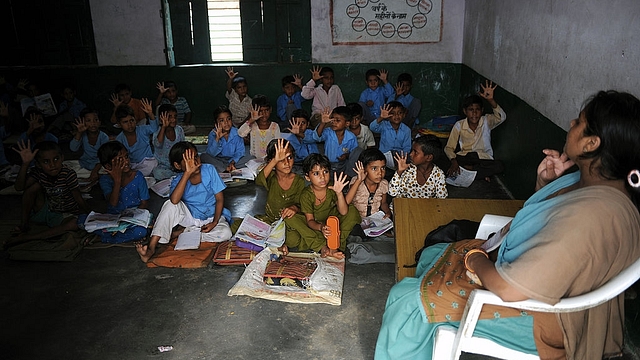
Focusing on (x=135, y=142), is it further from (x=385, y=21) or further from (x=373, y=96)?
(x=385, y=21)

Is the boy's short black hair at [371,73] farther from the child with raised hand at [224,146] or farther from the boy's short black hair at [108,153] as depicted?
the boy's short black hair at [108,153]

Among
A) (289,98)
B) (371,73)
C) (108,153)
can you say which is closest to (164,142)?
(108,153)

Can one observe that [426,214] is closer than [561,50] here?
Yes

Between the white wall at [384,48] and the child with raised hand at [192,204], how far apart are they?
Result: 4.03 meters

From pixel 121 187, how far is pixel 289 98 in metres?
3.34

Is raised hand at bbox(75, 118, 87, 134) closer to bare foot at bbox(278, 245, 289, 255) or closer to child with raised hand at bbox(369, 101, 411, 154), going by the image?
bare foot at bbox(278, 245, 289, 255)

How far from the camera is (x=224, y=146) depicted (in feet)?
18.4

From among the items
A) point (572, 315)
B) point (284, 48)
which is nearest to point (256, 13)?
point (284, 48)

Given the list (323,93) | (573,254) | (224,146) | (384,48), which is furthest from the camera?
(384,48)

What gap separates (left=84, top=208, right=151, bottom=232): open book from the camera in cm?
384

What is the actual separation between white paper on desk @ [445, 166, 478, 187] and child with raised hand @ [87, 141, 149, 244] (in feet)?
9.72

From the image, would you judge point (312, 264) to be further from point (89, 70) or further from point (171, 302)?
point (89, 70)

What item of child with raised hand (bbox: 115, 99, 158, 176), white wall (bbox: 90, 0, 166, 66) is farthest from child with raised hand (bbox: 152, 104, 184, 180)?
white wall (bbox: 90, 0, 166, 66)

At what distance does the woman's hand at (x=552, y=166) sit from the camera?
2197mm
